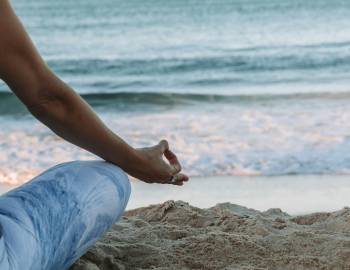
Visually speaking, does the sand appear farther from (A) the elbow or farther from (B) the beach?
(A) the elbow

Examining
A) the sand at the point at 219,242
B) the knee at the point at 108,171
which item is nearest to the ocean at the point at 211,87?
the sand at the point at 219,242

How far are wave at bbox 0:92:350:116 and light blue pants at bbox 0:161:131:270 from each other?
6934 millimetres

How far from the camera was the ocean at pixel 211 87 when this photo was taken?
580cm

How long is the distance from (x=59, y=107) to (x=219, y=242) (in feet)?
3.51

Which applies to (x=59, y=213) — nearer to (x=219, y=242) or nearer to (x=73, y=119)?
(x=73, y=119)

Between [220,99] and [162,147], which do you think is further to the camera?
[220,99]

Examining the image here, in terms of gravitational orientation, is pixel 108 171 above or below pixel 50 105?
below

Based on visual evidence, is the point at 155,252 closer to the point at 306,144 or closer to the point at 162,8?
the point at 306,144

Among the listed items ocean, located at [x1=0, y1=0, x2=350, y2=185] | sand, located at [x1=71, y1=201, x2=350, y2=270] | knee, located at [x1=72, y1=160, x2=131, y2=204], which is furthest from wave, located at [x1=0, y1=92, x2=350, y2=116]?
knee, located at [x1=72, y1=160, x2=131, y2=204]

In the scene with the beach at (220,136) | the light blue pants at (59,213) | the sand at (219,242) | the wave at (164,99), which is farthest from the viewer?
the wave at (164,99)

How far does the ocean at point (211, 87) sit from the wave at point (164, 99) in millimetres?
19

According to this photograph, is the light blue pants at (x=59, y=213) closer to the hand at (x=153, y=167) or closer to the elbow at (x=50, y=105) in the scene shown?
the hand at (x=153, y=167)

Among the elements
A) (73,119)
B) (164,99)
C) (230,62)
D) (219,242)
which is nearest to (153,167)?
(73,119)

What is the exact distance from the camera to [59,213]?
195 centimetres
